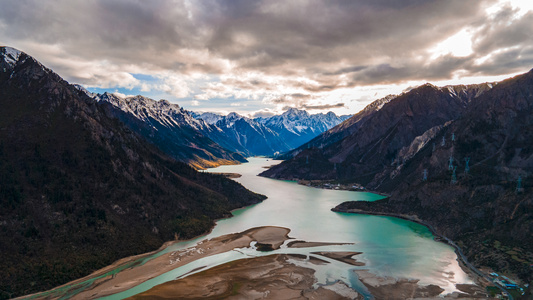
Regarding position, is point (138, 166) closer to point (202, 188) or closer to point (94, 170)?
point (94, 170)

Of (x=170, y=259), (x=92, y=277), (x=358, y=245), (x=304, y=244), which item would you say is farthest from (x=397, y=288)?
(x=92, y=277)

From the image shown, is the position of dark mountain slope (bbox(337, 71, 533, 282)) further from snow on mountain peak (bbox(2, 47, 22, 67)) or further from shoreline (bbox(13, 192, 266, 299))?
snow on mountain peak (bbox(2, 47, 22, 67))

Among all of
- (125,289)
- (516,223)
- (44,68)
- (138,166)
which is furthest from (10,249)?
(516,223)

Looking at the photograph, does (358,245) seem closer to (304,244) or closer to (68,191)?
(304,244)

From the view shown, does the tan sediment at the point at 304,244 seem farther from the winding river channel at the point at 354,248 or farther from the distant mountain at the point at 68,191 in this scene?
the distant mountain at the point at 68,191

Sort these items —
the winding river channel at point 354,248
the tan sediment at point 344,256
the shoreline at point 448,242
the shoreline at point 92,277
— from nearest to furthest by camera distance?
the shoreline at point 92,277
the shoreline at point 448,242
the winding river channel at point 354,248
the tan sediment at point 344,256

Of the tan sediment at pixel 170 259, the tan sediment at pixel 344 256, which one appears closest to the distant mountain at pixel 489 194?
the tan sediment at pixel 344 256
